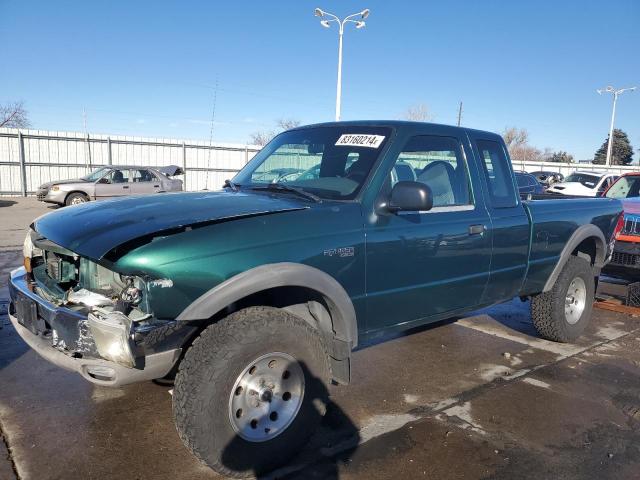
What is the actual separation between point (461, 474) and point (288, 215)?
5.86 ft

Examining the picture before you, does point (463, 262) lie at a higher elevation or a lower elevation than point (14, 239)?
higher

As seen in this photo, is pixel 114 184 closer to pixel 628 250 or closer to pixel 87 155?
pixel 87 155

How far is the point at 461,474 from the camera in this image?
294cm

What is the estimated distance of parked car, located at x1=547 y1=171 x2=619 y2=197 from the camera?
1677 centimetres

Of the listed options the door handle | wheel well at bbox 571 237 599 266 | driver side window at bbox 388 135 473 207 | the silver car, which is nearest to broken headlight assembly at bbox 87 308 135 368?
driver side window at bbox 388 135 473 207

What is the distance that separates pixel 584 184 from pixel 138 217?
17842 millimetres

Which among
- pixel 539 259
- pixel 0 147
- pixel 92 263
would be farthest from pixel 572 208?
pixel 0 147

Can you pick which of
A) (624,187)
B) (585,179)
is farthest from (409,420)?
(585,179)

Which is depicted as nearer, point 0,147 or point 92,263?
point 92,263

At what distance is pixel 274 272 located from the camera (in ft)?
9.03

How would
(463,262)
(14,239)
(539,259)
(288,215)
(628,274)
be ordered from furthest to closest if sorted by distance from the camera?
(14,239) → (628,274) → (539,259) → (463,262) → (288,215)

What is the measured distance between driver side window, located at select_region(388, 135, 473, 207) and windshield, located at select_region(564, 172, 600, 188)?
50.3 ft

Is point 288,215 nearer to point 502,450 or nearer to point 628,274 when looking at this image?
point 502,450

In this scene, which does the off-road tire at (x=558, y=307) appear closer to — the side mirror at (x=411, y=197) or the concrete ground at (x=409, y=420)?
the concrete ground at (x=409, y=420)
